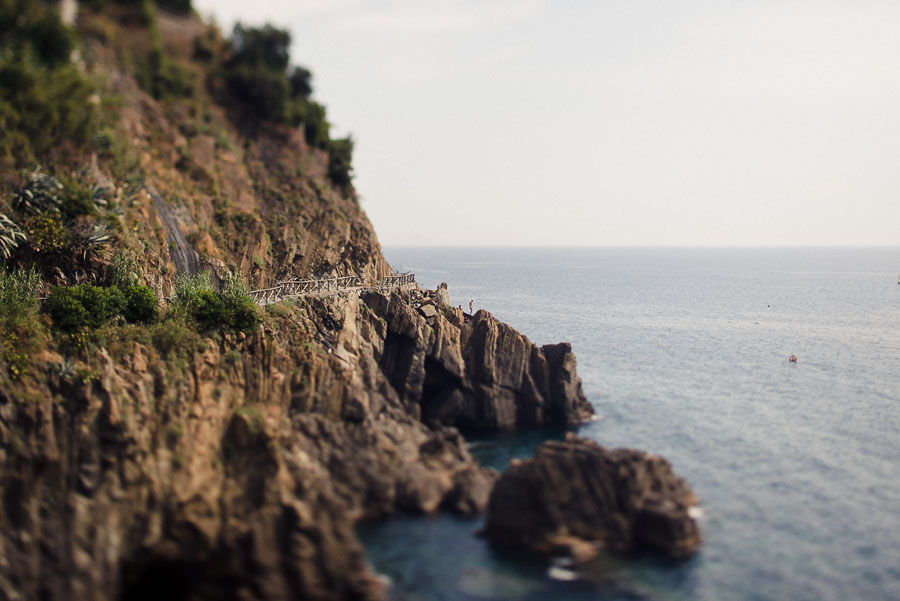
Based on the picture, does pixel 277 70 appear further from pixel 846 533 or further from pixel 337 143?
pixel 846 533

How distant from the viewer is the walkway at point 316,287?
147 ft

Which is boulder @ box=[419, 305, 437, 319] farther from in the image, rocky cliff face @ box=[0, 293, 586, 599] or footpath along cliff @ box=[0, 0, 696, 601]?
rocky cliff face @ box=[0, 293, 586, 599]

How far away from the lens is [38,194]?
125 ft

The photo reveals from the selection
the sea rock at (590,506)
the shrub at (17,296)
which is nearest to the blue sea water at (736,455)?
the sea rock at (590,506)

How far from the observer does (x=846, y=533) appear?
109 ft

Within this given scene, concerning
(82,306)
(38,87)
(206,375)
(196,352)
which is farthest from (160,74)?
(206,375)

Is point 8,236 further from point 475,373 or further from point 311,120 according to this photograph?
point 475,373

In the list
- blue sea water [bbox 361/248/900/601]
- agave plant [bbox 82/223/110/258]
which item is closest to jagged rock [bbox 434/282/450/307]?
blue sea water [bbox 361/248/900/601]

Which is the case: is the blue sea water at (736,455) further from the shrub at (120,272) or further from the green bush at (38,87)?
the green bush at (38,87)

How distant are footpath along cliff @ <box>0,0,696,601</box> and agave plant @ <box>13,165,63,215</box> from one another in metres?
0.15

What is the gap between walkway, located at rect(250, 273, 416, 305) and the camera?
44.7 meters

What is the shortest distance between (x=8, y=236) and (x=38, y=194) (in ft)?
10.2

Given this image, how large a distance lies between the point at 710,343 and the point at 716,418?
31970mm

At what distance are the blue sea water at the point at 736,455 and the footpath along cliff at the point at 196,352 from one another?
3.59 metres
